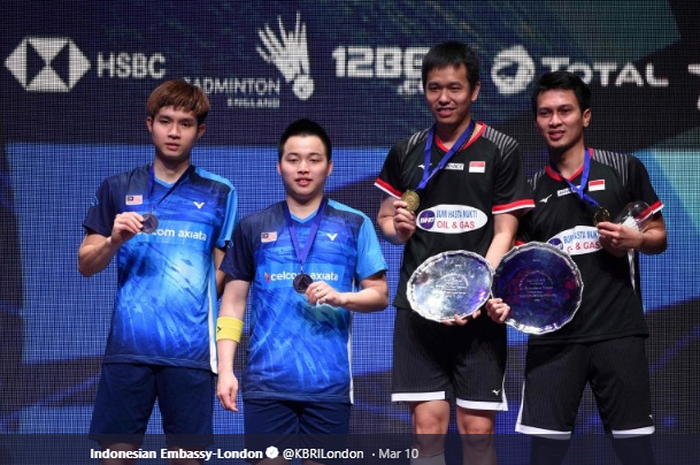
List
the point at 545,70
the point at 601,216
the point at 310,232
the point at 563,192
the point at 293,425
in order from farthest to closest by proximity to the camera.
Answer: the point at 545,70 → the point at 563,192 → the point at 601,216 → the point at 310,232 → the point at 293,425

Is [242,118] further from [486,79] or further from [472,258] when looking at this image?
[472,258]

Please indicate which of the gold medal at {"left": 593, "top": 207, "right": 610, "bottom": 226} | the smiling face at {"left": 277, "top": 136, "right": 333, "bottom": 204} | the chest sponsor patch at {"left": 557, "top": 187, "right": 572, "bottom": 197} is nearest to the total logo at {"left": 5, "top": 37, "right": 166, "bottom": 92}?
the smiling face at {"left": 277, "top": 136, "right": 333, "bottom": 204}

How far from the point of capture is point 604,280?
3.54m

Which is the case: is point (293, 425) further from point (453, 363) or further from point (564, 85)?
point (564, 85)

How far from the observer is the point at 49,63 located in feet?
15.5

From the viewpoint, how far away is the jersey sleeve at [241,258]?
3436 millimetres

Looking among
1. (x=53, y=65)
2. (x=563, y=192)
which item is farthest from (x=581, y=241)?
(x=53, y=65)

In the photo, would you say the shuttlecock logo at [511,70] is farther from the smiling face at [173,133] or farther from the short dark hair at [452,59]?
the smiling face at [173,133]

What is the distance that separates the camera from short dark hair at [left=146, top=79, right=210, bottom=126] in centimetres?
355

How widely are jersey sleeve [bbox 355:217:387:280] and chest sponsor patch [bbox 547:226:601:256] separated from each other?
597mm

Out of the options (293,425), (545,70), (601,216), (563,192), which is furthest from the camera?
(545,70)

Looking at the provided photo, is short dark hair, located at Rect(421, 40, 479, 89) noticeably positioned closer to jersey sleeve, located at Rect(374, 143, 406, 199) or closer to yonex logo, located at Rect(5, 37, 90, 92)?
jersey sleeve, located at Rect(374, 143, 406, 199)

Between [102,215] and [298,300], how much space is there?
729mm

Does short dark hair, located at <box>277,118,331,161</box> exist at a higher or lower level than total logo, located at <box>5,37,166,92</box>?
lower
